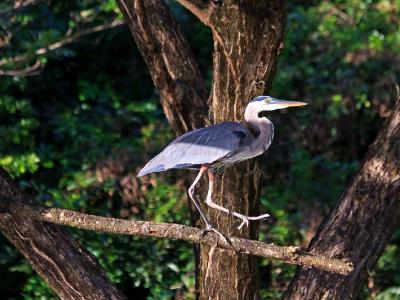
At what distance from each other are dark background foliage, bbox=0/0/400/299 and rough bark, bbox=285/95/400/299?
1.00 metres

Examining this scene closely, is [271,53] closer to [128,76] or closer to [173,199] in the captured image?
[173,199]

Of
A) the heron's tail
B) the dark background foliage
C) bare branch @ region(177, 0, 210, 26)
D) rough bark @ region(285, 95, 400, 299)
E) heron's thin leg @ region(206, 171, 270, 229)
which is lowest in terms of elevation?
the dark background foliage

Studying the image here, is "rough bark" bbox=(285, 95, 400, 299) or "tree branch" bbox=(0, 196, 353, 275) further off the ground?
"tree branch" bbox=(0, 196, 353, 275)

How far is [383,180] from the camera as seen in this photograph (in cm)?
378

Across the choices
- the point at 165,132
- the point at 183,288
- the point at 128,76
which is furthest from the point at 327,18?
the point at 183,288

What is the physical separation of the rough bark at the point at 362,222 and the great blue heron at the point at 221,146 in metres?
0.51

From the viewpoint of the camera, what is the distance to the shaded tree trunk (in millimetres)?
3326

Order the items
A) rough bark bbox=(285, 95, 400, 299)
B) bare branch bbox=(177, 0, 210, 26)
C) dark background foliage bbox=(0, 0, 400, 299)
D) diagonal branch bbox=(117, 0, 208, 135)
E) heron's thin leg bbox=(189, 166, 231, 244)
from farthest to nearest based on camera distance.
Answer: dark background foliage bbox=(0, 0, 400, 299) → diagonal branch bbox=(117, 0, 208, 135) → rough bark bbox=(285, 95, 400, 299) → bare branch bbox=(177, 0, 210, 26) → heron's thin leg bbox=(189, 166, 231, 244)

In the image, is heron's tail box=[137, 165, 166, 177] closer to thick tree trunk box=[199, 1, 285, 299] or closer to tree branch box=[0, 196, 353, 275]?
tree branch box=[0, 196, 353, 275]

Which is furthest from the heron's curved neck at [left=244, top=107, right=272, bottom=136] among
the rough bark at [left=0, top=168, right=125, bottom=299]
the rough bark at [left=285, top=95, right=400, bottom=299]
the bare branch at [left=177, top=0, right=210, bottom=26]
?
the rough bark at [left=0, top=168, right=125, bottom=299]

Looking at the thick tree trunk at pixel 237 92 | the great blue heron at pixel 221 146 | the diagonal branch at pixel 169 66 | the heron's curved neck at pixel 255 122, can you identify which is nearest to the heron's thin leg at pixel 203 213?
the great blue heron at pixel 221 146

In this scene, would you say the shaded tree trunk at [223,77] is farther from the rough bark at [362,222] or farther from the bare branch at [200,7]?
the rough bark at [362,222]

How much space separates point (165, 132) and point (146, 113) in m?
0.59

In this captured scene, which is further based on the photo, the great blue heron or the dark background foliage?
the dark background foliage
